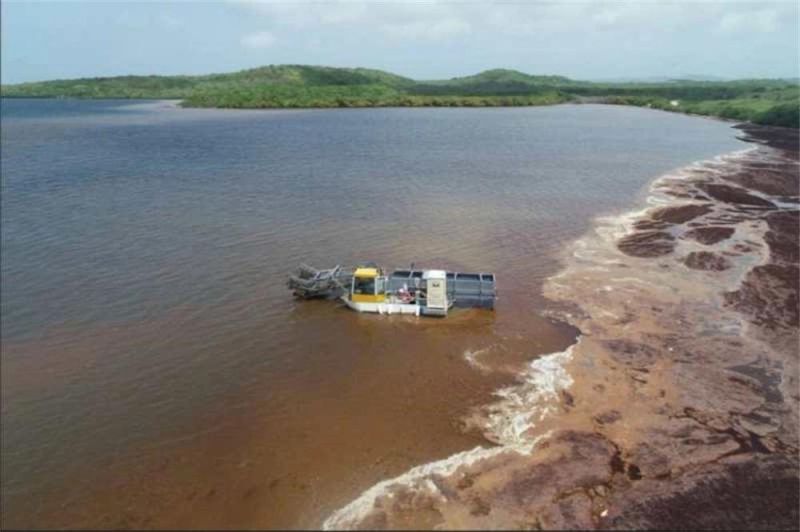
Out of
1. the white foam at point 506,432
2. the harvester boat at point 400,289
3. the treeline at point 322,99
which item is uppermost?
the treeline at point 322,99

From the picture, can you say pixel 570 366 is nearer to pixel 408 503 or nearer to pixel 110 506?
pixel 408 503

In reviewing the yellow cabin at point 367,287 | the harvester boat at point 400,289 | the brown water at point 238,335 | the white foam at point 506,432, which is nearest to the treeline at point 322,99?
the brown water at point 238,335

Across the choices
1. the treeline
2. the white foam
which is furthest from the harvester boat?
the treeline

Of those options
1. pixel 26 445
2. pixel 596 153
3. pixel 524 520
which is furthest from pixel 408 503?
pixel 596 153

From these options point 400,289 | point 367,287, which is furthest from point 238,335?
point 400,289

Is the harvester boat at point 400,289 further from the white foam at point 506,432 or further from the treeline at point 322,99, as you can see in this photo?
the treeline at point 322,99

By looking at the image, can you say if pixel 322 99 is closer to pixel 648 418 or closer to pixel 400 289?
pixel 400 289
